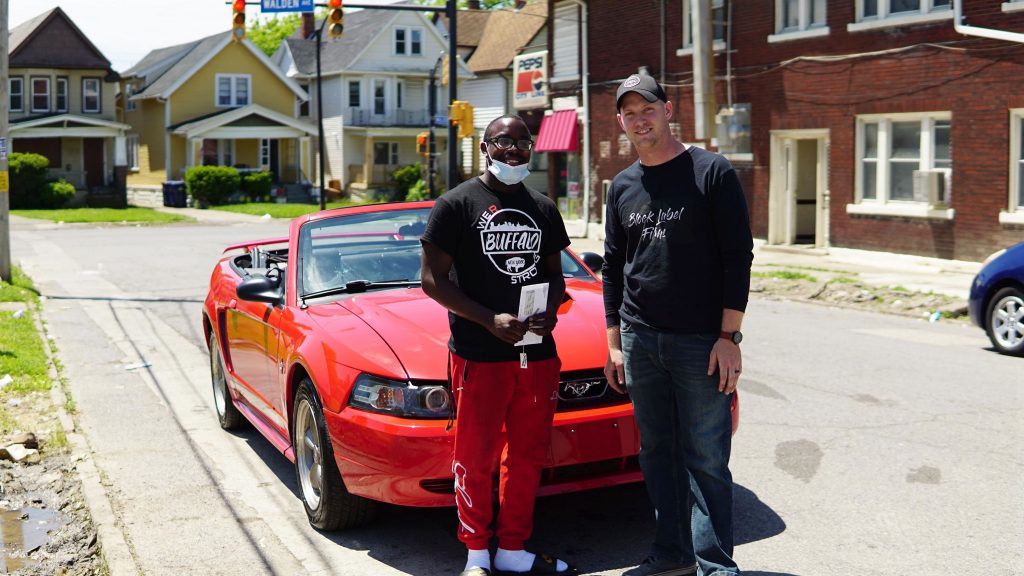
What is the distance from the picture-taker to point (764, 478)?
6.59m

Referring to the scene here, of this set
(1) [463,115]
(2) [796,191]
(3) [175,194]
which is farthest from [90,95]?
(2) [796,191]

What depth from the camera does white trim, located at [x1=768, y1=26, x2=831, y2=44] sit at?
830 inches

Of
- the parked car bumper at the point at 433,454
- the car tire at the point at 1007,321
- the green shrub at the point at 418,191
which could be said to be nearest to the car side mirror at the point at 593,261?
the parked car bumper at the point at 433,454

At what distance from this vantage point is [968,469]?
21.9 ft

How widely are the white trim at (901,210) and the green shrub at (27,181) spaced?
33.4 metres

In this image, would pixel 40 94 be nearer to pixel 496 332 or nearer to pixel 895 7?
pixel 895 7

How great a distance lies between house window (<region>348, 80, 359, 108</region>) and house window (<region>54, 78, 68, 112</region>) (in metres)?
12.9

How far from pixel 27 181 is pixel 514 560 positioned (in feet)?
142

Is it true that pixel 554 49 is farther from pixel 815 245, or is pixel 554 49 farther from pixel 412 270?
pixel 412 270

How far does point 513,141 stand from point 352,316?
1.59 m

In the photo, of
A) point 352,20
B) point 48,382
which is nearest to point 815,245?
point 48,382

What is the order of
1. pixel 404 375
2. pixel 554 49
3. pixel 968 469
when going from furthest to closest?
pixel 554 49
pixel 968 469
pixel 404 375

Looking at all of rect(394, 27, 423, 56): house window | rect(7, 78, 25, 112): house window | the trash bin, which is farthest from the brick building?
rect(7, 78, 25, 112): house window

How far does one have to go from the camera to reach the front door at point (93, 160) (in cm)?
5175
